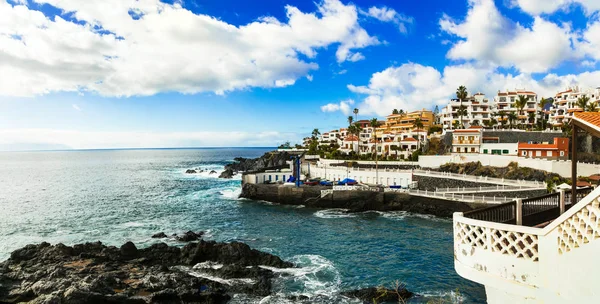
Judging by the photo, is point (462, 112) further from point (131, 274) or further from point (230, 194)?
point (131, 274)

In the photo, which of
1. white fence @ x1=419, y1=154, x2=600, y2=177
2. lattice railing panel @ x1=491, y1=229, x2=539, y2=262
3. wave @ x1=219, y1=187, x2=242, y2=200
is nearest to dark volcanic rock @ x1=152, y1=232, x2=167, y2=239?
wave @ x1=219, y1=187, x2=242, y2=200

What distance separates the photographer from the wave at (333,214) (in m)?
40.8

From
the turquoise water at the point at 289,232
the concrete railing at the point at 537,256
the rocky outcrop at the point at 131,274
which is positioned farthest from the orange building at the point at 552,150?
the concrete railing at the point at 537,256

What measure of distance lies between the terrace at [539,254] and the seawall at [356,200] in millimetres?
33088

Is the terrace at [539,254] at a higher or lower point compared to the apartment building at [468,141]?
lower

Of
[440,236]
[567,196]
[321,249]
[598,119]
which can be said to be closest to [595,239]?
[598,119]

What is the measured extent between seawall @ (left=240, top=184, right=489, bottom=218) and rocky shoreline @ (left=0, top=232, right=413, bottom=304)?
2139cm

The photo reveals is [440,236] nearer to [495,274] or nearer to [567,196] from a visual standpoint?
[567,196]

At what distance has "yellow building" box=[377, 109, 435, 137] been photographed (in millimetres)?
85750

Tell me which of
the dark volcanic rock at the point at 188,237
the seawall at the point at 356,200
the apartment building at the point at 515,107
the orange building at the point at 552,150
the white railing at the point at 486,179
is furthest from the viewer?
the apartment building at the point at 515,107

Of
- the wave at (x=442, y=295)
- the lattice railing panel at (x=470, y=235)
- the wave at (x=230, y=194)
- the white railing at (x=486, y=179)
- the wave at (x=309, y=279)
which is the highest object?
the lattice railing panel at (x=470, y=235)

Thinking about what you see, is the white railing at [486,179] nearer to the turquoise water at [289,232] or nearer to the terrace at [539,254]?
the turquoise water at [289,232]

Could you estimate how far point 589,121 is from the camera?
6.95 m

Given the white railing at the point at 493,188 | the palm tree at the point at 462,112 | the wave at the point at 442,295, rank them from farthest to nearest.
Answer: the palm tree at the point at 462,112 → the white railing at the point at 493,188 → the wave at the point at 442,295
